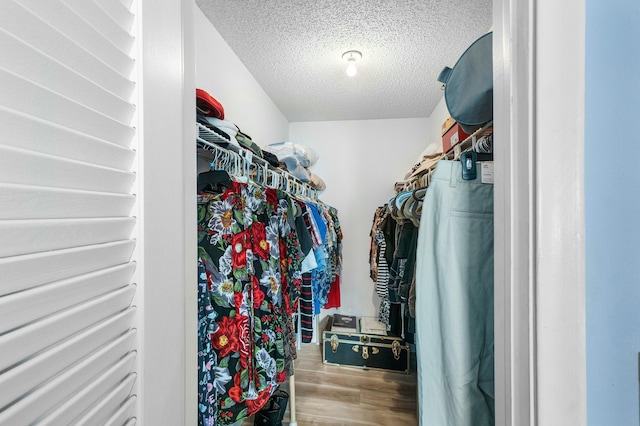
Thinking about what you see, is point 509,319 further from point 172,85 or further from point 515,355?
point 172,85

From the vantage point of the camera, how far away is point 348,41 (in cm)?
165

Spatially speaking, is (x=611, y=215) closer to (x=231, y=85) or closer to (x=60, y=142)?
(x=60, y=142)

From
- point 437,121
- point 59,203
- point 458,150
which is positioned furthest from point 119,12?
point 437,121

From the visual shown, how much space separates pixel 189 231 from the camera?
54 centimetres

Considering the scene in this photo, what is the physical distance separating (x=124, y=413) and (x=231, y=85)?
1.78m

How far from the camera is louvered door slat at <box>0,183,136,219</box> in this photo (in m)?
0.26

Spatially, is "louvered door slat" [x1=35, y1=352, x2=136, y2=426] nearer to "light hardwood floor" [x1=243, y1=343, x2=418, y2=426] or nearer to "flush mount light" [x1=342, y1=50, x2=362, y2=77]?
"light hardwood floor" [x1=243, y1=343, x2=418, y2=426]

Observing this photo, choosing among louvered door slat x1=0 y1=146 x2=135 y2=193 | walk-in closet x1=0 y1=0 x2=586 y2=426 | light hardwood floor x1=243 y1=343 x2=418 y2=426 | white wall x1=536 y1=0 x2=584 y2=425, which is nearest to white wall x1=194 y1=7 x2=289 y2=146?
walk-in closet x1=0 y1=0 x2=586 y2=426

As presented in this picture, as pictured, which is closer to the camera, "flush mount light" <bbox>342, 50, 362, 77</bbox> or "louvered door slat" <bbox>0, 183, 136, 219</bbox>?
"louvered door slat" <bbox>0, 183, 136, 219</bbox>

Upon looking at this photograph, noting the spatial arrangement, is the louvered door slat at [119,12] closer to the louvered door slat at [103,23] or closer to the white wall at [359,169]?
the louvered door slat at [103,23]

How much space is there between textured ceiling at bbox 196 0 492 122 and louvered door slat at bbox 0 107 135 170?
1357mm

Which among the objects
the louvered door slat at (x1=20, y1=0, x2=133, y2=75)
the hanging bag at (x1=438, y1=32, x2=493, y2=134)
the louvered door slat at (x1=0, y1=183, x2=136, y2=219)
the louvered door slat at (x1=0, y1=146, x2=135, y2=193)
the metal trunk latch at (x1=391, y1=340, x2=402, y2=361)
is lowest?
the metal trunk latch at (x1=391, y1=340, x2=402, y2=361)

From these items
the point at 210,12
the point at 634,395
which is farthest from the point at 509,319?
the point at 210,12

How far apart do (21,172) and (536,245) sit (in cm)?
63
